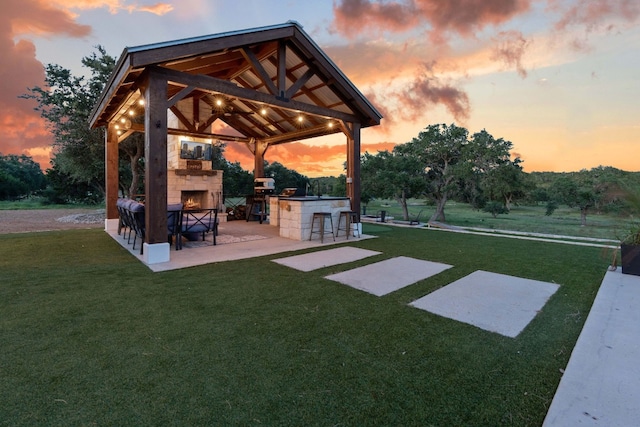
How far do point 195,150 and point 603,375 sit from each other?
32.5 feet

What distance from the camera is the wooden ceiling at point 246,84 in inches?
182

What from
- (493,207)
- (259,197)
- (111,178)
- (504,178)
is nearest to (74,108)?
(111,178)

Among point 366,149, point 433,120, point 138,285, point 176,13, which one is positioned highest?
point 176,13

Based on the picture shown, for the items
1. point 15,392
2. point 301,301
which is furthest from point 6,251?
point 301,301

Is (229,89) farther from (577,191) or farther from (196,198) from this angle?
(577,191)

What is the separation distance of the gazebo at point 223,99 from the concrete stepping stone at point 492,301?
3.83m

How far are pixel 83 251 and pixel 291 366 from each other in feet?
16.7

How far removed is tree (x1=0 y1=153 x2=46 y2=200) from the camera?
23.4 meters

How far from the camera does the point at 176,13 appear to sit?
27.9 feet

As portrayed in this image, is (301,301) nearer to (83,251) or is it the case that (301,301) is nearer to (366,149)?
(83,251)

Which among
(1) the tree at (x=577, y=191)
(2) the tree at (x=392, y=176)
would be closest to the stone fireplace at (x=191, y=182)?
(2) the tree at (x=392, y=176)

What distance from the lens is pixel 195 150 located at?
9.34 meters

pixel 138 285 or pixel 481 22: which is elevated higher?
pixel 481 22

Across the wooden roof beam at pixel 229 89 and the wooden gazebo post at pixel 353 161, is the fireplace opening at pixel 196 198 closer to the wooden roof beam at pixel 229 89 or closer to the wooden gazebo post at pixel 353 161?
the wooden roof beam at pixel 229 89
